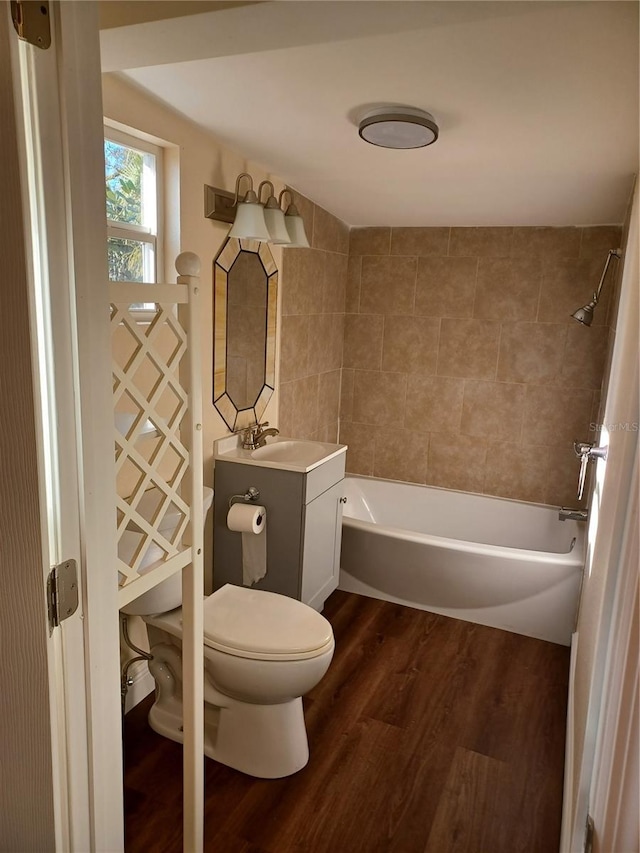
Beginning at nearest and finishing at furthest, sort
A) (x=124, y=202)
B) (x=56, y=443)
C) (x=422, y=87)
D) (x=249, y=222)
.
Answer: (x=56, y=443) → (x=422, y=87) → (x=124, y=202) → (x=249, y=222)

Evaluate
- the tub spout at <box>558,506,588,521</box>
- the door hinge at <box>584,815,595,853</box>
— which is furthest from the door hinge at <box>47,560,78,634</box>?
the tub spout at <box>558,506,588,521</box>

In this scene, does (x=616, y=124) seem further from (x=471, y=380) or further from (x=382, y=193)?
(x=471, y=380)

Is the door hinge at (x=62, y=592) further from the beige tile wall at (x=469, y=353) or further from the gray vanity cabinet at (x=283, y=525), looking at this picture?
the beige tile wall at (x=469, y=353)

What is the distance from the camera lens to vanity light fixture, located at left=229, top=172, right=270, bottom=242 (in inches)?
95.9

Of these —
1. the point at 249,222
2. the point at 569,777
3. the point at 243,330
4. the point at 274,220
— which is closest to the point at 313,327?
the point at 243,330

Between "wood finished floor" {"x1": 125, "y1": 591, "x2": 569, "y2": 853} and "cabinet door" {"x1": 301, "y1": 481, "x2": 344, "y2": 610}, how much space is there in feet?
0.88

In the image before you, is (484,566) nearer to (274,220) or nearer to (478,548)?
(478,548)

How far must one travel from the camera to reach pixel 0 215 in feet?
2.91

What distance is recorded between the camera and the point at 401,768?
2086 mm

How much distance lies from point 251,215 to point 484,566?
1.90 m

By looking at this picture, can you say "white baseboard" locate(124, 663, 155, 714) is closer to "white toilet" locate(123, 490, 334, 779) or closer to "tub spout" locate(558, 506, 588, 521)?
"white toilet" locate(123, 490, 334, 779)

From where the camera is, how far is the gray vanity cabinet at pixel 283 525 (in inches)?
103

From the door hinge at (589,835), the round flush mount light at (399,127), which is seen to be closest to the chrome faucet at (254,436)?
the round flush mount light at (399,127)

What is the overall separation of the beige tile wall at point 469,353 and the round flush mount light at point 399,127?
45.1 inches
